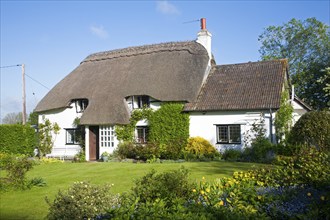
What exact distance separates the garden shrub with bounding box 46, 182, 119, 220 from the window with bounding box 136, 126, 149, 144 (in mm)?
16139

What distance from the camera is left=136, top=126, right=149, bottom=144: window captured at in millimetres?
23453

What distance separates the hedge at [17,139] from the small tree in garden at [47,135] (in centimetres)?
88

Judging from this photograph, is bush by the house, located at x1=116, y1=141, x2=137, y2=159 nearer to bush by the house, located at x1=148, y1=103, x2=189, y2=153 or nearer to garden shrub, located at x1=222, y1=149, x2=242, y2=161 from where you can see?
bush by the house, located at x1=148, y1=103, x2=189, y2=153

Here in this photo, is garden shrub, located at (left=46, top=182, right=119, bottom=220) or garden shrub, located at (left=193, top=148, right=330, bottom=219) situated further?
garden shrub, located at (left=46, top=182, right=119, bottom=220)

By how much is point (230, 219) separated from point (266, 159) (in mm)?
14006

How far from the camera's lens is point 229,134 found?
21.3m

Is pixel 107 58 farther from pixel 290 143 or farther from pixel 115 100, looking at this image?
pixel 290 143

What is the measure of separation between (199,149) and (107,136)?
22.8ft

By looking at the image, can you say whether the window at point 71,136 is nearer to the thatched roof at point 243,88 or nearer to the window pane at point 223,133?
the thatched roof at point 243,88

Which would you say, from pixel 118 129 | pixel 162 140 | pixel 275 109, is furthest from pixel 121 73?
pixel 275 109

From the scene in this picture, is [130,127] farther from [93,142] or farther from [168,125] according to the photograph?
[93,142]

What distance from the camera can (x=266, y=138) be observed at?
19.9 metres

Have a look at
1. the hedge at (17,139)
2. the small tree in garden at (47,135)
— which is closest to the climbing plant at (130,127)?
the small tree in garden at (47,135)

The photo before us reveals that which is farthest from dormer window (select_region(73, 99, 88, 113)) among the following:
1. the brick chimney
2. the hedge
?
the brick chimney
